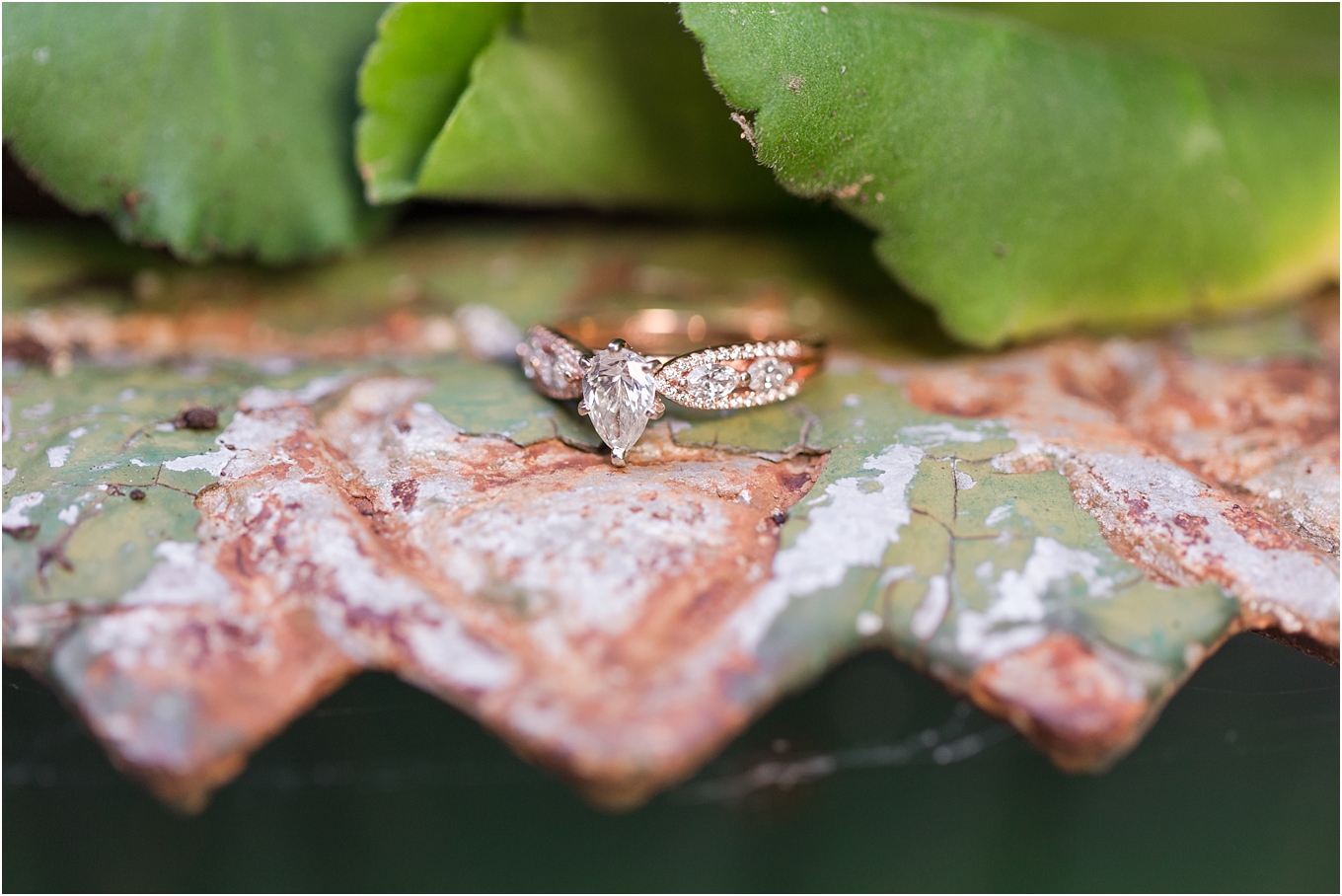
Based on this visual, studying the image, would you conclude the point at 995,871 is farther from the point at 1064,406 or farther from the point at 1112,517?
Result: the point at 1064,406

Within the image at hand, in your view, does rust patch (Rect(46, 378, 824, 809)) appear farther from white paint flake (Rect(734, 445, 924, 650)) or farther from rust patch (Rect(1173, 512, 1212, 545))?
rust patch (Rect(1173, 512, 1212, 545))

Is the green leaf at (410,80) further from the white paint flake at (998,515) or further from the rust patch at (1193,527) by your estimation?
the rust patch at (1193,527)

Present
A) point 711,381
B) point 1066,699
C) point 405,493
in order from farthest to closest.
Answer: point 711,381 → point 405,493 → point 1066,699

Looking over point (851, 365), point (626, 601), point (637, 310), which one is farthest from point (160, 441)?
point (851, 365)

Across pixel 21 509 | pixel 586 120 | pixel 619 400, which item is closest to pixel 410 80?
pixel 586 120

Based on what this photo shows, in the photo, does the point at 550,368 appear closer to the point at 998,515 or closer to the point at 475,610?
the point at 475,610

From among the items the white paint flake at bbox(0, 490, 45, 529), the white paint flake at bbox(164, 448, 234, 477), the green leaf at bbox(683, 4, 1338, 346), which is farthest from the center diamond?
the white paint flake at bbox(0, 490, 45, 529)
